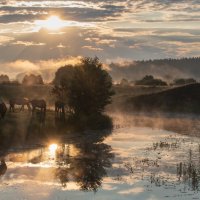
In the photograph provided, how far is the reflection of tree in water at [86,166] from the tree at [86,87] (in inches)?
815

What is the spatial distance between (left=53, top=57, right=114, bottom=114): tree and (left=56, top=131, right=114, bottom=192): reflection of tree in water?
20.7 meters

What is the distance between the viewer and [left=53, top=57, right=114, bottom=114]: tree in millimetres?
63000

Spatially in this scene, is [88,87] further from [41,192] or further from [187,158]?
[41,192]

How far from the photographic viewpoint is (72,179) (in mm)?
27984

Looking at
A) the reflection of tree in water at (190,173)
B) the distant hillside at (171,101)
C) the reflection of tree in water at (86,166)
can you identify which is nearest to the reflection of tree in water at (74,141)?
the reflection of tree in water at (86,166)

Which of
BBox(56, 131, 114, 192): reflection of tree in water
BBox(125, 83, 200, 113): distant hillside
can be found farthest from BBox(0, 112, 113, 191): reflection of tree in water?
BBox(125, 83, 200, 113): distant hillside

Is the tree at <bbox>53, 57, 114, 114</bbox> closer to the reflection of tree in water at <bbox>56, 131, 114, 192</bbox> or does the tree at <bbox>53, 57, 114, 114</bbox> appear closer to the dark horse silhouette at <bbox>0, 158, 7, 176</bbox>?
the reflection of tree in water at <bbox>56, 131, 114, 192</bbox>

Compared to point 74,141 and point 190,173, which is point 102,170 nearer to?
point 190,173

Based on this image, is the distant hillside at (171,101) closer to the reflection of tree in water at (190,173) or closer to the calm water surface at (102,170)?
the calm water surface at (102,170)

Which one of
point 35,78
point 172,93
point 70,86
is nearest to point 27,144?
point 70,86

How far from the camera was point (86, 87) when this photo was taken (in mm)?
63219

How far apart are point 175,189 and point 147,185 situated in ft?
5.38

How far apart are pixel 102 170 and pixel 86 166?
1.69 meters

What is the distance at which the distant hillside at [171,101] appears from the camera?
95188 millimetres
